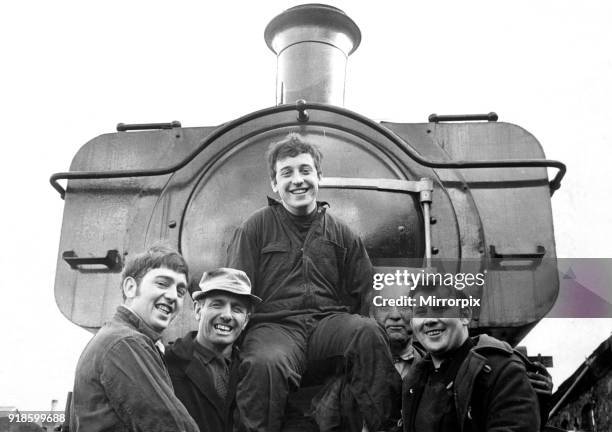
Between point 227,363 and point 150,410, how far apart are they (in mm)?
439

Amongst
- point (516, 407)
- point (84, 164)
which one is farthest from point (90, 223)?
point (516, 407)

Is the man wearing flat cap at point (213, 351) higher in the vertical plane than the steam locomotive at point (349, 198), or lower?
lower

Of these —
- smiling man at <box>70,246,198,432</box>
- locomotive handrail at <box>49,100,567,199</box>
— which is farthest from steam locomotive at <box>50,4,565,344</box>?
smiling man at <box>70,246,198,432</box>

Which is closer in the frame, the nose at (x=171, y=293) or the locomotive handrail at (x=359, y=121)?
the nose at (x=171, y=293)

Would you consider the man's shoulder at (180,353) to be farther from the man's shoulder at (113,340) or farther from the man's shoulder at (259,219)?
the man's shoulder at (259,219)

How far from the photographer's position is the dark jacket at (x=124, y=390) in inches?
59.8

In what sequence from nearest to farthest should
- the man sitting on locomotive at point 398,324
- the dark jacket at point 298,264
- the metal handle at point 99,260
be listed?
the dark jacket at point 298,264 < the man sitting on locomotive at point 398,324 < the metal handle at point 99,260

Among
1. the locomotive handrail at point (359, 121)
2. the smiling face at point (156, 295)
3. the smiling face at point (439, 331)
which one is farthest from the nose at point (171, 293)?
the locomotive handrail at point (359, 121)

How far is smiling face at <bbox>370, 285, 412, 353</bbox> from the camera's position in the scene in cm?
220

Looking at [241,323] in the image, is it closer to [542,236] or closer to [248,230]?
[248,230]

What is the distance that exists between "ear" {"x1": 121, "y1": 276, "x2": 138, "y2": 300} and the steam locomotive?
0.78 metres

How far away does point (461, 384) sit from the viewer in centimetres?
176

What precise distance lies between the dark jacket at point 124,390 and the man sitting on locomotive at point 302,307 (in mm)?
281

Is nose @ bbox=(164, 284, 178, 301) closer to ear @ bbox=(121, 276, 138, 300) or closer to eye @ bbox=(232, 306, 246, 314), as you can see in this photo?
ear @ bbox=(121, 276, 138, 300)
